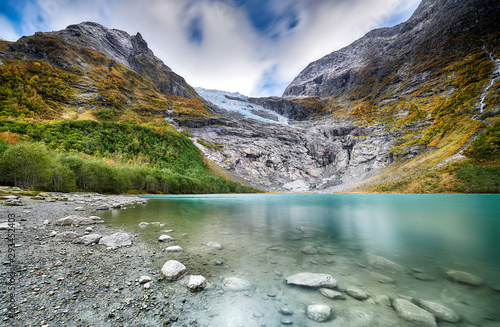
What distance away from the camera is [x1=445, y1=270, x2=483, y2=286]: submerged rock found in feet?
19.6

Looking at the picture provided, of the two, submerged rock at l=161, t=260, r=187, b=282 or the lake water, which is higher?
submerged rock at l=161, t=260, r=187, b=282

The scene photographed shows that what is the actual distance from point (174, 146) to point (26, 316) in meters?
110

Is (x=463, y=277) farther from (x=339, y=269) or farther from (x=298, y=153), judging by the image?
(x=298, y=153)

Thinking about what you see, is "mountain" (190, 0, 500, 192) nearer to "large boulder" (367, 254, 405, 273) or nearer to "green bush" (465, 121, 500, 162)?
"green bush" (465, 121, 500, 162)

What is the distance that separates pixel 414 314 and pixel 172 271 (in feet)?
20.6

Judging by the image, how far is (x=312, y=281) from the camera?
552 centimetres

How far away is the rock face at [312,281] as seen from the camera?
5.44 metres

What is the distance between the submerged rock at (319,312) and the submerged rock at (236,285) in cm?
175

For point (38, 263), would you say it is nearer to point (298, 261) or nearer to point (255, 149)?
point (298, 261)

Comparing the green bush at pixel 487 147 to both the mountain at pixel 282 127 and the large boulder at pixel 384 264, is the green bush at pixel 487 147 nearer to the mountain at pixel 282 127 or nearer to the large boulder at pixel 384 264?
the mountain at pixel 282 127

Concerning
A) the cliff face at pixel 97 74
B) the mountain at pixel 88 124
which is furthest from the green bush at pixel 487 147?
the cliff face at pixel 97 74

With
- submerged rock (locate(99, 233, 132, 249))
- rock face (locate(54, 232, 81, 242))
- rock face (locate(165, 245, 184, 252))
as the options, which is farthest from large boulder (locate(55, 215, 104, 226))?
rock face (locate(165, 245, 184, 252))

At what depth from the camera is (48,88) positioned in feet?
332

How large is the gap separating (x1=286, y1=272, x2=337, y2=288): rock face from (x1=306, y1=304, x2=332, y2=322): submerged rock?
3.63 feet
